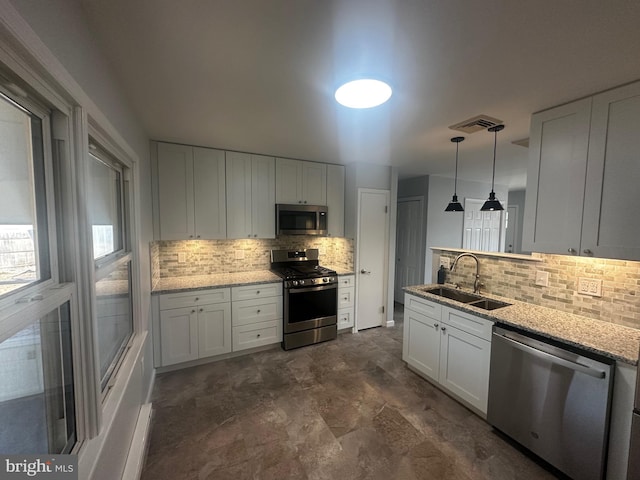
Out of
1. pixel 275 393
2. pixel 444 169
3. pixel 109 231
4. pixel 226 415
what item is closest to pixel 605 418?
pixel 275 393

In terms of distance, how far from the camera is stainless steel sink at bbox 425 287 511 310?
2474 millimetres

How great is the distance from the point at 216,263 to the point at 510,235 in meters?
6.97

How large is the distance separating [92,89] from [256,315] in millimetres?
2603

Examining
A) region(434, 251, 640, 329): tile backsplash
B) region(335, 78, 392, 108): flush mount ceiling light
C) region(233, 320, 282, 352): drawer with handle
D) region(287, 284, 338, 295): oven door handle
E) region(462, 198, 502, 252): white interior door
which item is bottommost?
region(233, 320, 282, 352): drawer with handle

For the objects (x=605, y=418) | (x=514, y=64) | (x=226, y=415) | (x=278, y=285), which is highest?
(x=514, y=64)

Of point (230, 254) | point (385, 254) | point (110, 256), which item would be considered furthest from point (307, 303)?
point (110, 256)

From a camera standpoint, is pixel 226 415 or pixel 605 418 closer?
pixel 605 418

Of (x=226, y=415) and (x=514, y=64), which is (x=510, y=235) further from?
(x=226, y=415)

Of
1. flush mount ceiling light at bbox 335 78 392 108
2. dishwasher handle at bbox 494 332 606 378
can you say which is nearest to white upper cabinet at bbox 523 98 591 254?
dishwasher handle at bbox 494 332 606 378

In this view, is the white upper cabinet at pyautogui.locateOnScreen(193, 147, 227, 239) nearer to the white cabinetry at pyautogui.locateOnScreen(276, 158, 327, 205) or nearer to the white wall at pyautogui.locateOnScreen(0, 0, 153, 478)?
the white cabinetry at pyautogui.locateOnScreen(276, 158, 327, 205)

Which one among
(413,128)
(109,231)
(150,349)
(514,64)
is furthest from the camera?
(150,349)

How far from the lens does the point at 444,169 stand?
4.23m

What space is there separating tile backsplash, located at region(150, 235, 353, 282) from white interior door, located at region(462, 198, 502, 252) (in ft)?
8.75

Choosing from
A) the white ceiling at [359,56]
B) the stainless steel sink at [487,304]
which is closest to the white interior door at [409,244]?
the stainless steel sink at [487,304]
